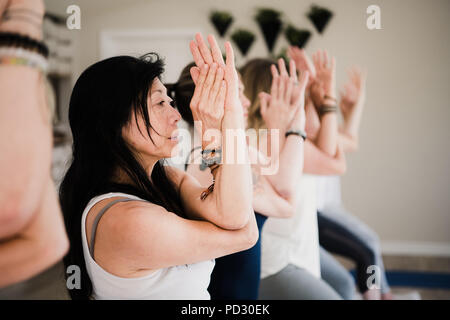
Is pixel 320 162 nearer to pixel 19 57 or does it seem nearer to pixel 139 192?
pixel 139 192

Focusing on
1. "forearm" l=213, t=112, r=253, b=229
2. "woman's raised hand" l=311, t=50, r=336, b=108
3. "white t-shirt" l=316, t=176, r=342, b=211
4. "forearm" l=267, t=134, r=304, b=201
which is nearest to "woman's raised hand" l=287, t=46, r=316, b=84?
"woman's raised hand" l=311, t=50, r=336, b=108

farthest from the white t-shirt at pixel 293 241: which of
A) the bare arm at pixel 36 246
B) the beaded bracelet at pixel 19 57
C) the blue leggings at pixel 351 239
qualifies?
the beaded bracelet at pixel 19 57

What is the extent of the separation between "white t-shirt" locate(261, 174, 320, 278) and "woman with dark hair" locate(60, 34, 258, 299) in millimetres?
353

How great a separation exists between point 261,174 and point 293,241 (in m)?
0.27

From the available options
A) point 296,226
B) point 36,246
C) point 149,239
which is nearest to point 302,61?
point 296,226

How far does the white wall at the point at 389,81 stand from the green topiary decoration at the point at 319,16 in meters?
0.02

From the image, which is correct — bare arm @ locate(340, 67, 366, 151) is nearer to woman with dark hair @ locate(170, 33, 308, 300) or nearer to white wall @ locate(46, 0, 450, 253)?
white wall @ locate(46, 0, 450, 253)

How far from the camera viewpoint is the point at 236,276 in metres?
0.73

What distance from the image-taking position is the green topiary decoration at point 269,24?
83cm

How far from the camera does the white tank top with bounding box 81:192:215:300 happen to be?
53cm

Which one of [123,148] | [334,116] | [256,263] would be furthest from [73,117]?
[334,116]

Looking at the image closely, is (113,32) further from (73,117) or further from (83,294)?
(83,294)

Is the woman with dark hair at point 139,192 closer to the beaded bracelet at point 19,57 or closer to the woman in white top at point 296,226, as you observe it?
the beaded bracelet at point 19,57

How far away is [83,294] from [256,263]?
13.7 inches
